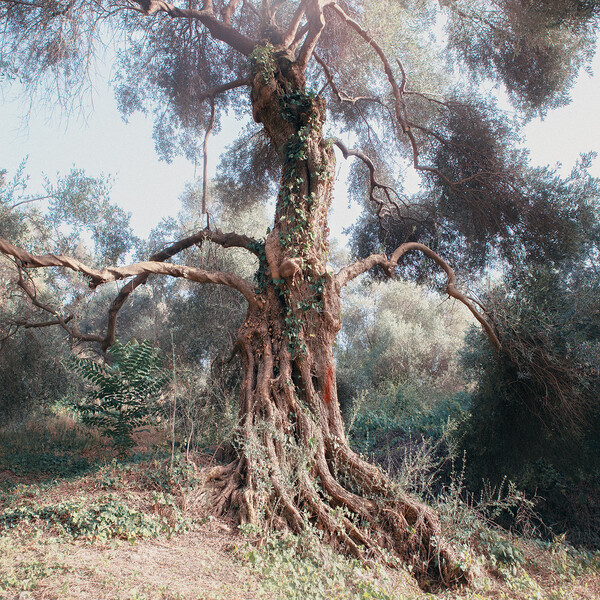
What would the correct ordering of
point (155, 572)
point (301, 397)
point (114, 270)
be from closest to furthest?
point (155, 572) → point (114, 270) → point (301, 397)

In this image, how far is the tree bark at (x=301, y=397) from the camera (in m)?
4.68

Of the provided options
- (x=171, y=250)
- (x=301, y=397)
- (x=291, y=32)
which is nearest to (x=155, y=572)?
(x=301, y=397)

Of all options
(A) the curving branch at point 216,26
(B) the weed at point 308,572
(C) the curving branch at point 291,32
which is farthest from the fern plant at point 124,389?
(C) the curving branch at point 291,32

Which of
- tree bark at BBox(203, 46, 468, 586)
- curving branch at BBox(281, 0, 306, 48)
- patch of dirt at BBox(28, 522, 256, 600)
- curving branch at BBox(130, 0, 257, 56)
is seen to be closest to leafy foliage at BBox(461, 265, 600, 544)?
tree bark at BBox(203, 46, 468, 586)

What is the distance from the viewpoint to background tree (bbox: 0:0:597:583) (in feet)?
16.2

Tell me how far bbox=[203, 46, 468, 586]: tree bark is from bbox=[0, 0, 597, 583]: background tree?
20 mm

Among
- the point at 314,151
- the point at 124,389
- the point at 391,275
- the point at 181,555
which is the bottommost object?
the point at 181,555

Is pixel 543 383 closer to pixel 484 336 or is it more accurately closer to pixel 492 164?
pixel 484 336

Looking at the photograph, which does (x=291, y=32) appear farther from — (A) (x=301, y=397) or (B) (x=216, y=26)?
(A) (x=301, y=397)

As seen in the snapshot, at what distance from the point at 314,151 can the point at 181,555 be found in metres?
5.21

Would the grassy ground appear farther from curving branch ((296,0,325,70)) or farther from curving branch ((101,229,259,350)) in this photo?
curving branch ((296,0,325,70))

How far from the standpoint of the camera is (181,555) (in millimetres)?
3918

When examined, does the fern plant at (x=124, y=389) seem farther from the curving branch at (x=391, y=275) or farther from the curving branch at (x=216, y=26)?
the curving branch at (x=216, y=26)

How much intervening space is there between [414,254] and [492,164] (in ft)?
8.38
